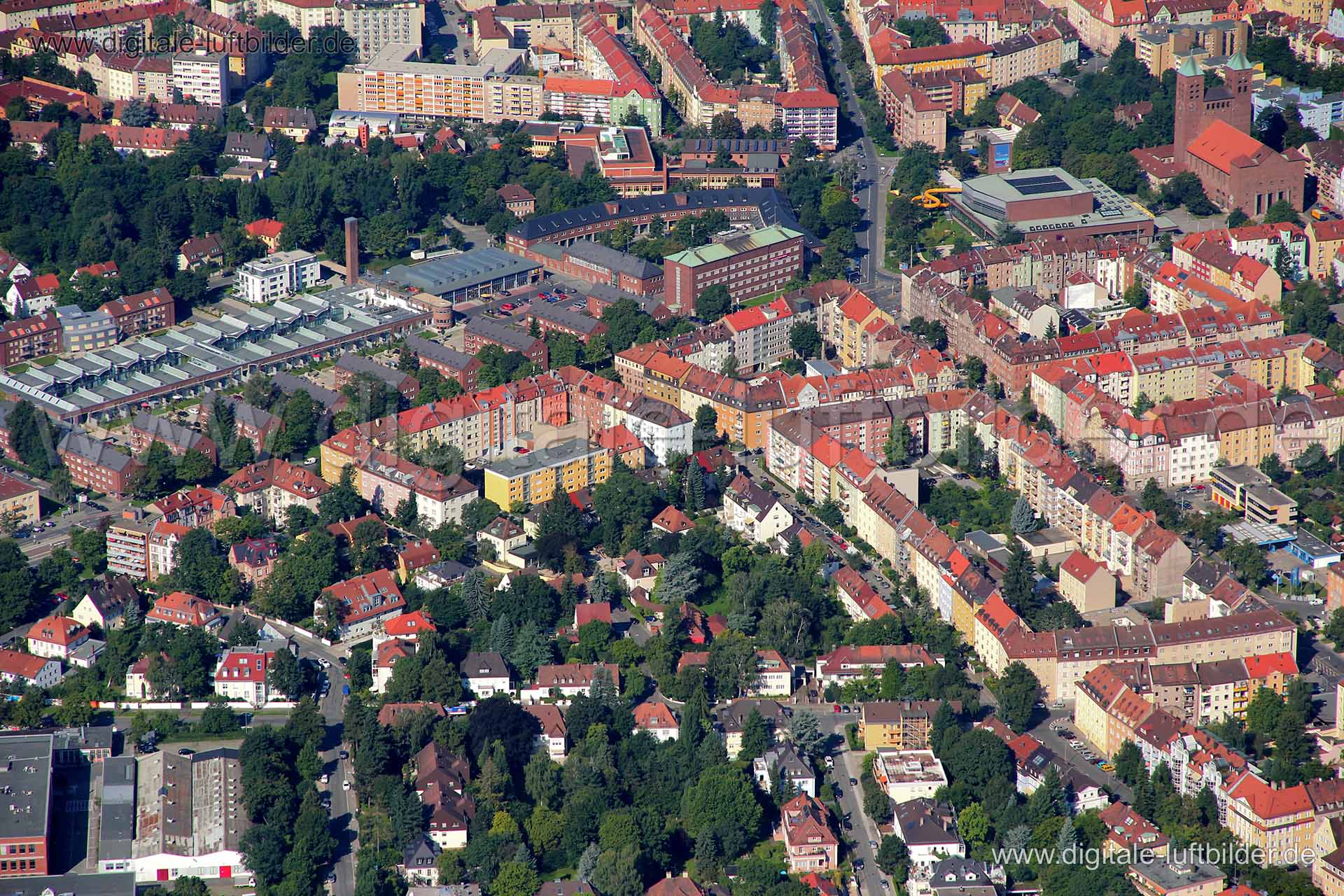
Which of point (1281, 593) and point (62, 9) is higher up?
point (62, 9)

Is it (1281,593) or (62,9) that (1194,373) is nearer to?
(1281,593)

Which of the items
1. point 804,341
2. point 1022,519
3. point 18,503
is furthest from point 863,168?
point 18,503

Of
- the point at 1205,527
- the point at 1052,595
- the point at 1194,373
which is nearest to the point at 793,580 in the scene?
the point at 1052,595

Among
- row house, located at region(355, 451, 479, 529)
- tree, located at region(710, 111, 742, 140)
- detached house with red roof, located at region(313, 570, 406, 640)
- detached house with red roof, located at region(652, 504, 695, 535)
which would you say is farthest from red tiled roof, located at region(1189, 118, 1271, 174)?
detached house with red roof, located at region(313, 570, 406, 640)

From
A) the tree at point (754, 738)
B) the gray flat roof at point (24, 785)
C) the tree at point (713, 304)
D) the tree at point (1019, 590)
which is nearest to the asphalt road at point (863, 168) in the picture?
the tree at point (713, 304)

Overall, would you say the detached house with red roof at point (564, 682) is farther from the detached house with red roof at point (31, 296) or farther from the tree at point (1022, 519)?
the detached house with red roof at point (31, 296)

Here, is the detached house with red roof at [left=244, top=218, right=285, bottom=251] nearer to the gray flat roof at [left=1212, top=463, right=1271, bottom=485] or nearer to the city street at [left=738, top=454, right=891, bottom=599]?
the city street at [left=738, top=454, right=891, bottom=599]
